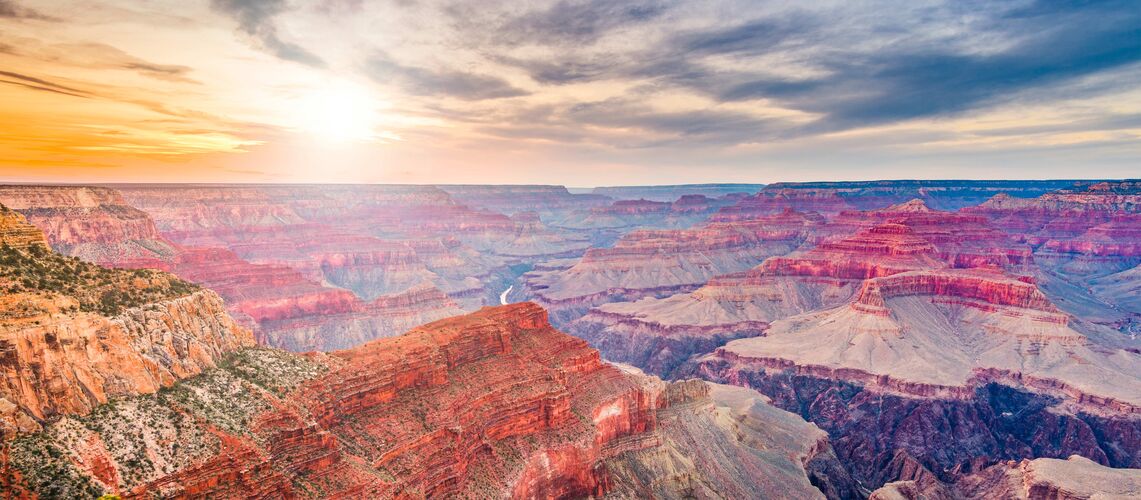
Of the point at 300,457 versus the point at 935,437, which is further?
the point at 935,437

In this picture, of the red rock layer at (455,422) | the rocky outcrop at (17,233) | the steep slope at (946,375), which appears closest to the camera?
the rocky outcrop at (17,233)

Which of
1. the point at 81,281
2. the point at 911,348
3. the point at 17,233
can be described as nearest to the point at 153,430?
the point at 81,281

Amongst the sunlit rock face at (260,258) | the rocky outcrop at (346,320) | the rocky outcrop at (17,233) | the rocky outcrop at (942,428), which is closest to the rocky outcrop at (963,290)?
the rocky outcrop at (942,428)

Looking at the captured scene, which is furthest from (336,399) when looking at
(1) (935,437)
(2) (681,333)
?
(2) (681,333)

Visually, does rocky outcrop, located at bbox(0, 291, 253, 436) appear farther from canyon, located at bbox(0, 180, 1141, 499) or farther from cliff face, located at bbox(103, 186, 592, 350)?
cliff face, located at bbox(103, 186, 592, 350)

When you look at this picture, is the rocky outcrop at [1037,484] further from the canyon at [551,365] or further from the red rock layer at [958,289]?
the red rock layer at [958,289]

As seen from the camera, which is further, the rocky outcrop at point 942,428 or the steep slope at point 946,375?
the steep slope at point 946,375

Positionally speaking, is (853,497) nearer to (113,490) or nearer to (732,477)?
(732,477)
